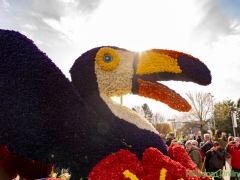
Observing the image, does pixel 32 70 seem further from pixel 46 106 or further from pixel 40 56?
pixel 46 106

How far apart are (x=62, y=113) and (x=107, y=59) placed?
0.82 m

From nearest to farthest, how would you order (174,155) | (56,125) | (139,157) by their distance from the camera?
(56,125), (139,157), (174,155)

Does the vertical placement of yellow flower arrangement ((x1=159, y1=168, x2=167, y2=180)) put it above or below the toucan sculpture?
below

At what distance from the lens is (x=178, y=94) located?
261cm

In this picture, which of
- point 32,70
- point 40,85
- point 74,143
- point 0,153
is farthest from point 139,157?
point 0,153

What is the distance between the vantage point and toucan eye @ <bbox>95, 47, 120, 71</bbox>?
2662 mm

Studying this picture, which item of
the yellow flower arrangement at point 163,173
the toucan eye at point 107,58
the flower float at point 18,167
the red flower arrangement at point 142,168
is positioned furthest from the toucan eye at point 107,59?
the flower float at point 18,167

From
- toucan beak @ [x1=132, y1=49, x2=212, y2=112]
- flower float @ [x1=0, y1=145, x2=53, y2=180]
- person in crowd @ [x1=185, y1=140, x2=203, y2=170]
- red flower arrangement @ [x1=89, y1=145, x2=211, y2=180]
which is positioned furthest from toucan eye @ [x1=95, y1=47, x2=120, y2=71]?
person in crowd @ [x1=185, y1=140, x2=203, y2=170]

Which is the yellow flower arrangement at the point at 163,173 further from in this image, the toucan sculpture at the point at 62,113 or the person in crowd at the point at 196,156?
the person in crowd at the point at 196,156

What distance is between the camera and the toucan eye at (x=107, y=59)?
2.66 m

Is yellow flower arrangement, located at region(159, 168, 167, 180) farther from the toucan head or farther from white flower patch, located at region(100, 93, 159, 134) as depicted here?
the toucan head

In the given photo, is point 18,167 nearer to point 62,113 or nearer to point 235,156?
point 62,113

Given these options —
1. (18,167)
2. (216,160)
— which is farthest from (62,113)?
(216,160)

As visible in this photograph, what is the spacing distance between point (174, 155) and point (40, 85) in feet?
5.29
